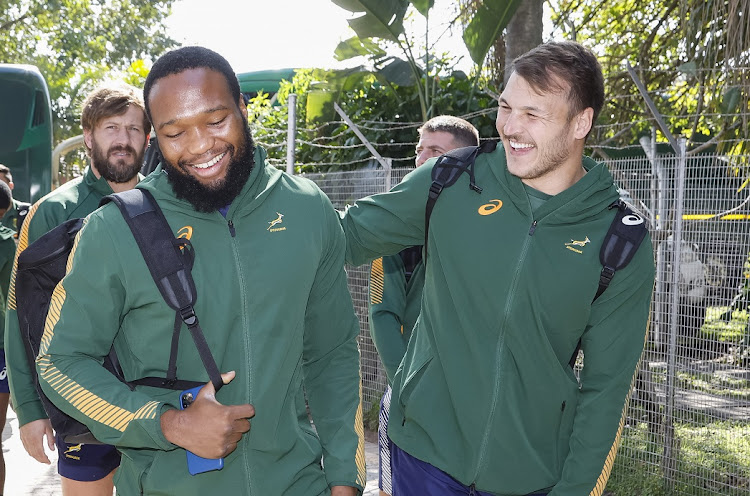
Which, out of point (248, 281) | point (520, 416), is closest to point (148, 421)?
point (248, 281)

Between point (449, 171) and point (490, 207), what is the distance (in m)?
0.22

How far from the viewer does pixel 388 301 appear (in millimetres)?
4305

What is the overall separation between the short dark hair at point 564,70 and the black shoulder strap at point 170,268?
4.64ft

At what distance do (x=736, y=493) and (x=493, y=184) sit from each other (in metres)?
3.85

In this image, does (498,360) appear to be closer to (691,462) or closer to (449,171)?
(449,171)

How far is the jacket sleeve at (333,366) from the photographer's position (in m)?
2.60

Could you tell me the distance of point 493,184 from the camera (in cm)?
296

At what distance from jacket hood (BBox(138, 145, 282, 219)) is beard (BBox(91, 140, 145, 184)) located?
1.84 meters

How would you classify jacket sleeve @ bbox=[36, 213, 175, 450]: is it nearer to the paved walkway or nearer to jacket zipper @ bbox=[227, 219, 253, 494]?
jacket zipper @ bbox=[227, 219, 253, 494]

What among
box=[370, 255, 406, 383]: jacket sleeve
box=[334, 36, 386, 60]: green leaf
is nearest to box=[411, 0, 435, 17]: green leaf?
box=[334, 36, 386, 60]: green leaf

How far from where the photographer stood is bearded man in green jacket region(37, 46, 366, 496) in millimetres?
2188

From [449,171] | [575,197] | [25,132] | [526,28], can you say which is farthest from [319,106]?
[575,197]

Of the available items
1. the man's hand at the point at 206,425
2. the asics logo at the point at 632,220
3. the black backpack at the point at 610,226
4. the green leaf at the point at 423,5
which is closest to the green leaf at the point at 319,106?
the green leaf at the point at 423,5

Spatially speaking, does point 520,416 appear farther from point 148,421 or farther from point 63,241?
point 63,241
